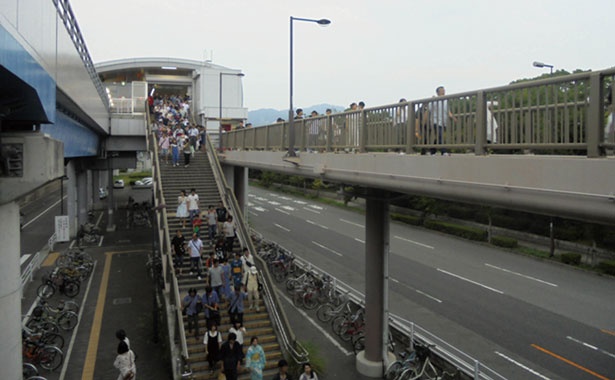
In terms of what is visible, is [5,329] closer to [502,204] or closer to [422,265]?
[502,204]

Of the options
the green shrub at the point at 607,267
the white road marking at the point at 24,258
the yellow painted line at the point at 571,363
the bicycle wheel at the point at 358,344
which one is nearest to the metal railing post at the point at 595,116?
the bicycle wheel at the point at 358,344

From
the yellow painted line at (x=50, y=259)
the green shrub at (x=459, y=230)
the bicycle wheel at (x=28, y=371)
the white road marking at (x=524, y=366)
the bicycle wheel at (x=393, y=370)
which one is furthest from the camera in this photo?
the green shrub at (x=459, y=230)

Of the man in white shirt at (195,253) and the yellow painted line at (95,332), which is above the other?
the man in white shirt at (195,253)

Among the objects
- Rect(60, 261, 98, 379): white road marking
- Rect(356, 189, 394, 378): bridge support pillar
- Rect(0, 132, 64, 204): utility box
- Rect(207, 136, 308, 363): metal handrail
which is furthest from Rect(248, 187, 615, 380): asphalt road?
Rect(0, 132, 64, 204): utility box

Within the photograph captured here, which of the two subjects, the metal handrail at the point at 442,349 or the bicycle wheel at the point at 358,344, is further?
the bicycle wheel at the point at 358,344

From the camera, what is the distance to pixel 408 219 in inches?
1499

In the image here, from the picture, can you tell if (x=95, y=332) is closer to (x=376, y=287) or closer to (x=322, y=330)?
(x=322, y=330)

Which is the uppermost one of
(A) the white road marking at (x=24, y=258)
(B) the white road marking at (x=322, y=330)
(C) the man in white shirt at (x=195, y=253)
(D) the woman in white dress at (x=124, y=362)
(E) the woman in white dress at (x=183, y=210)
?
(E) the woman in white dress at (x=183, y=210)

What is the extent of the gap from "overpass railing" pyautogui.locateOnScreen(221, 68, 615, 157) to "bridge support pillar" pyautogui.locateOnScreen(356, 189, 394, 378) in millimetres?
2174

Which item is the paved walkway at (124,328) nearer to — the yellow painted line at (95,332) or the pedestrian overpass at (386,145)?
the yellow painted line at (95,332)

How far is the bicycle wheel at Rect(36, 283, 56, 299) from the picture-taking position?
1848cm

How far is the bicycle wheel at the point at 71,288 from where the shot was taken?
18906 millimetres

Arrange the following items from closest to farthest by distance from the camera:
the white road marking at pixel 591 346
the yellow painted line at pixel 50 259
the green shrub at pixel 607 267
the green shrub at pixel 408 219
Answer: the white road marking at pixel 591 346 → the green shrub at pixel 607 267 → the yellow painted line at pixel 50 259 → the green shrub at pixel 408 219

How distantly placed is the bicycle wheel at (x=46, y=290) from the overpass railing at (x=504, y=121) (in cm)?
1381
